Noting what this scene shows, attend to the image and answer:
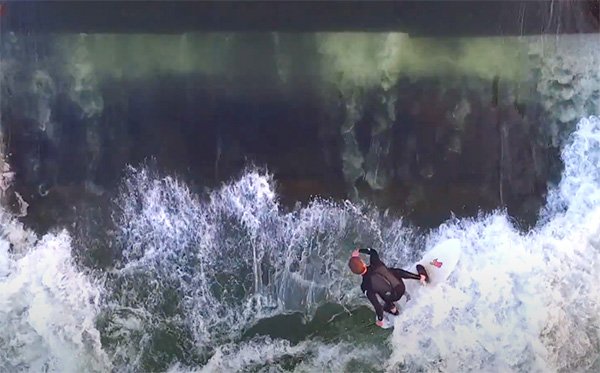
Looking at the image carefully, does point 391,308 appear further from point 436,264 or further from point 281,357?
point 281,357

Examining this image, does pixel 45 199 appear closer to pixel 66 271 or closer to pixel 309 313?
pixel 66 271

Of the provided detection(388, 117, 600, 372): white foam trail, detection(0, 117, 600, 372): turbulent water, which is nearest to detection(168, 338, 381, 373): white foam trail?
detection(0, 117, 600, 372): turbulent water

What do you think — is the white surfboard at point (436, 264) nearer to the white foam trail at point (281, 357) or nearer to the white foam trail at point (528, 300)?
the white foam trail at point (528, 300)

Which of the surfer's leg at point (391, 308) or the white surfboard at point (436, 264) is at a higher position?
the white surfboard at point (436, 264)

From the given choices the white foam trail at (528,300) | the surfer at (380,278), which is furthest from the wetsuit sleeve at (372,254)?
the white foam trail at (528,300)

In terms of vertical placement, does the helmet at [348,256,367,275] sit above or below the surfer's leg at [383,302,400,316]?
above

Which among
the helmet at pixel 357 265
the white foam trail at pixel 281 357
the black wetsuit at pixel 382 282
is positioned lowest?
the white foam trail at pixel 281 357

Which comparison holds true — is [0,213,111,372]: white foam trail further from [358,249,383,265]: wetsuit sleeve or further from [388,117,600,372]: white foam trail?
[388,117,600,372]: white foam trail

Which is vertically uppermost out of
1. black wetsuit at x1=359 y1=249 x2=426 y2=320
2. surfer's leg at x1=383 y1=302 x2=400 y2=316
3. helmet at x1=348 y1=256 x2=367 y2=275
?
helmet at x1=348 y1=256 x2=367 y2=275
